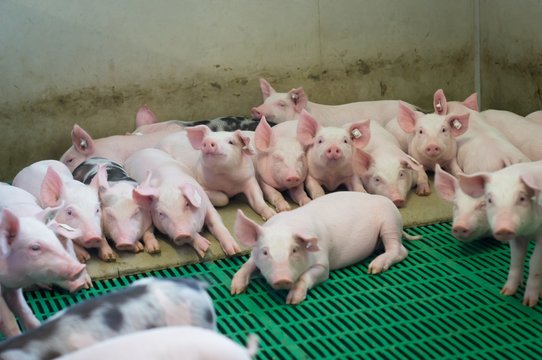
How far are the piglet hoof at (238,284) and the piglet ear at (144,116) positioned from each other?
Result: 2339 millimetres

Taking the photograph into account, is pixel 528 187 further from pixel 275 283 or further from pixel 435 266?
pixel 275 283

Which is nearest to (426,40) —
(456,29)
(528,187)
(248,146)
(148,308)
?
(456,29)

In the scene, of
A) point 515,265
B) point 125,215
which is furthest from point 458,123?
point 125,215

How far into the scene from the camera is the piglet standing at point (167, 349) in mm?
2824

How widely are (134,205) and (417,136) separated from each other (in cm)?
200

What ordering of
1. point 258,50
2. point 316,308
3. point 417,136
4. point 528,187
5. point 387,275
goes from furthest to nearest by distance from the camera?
point 258,50, point 417,136, point 387,275, point 316,308, point 528,187

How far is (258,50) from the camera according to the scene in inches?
274

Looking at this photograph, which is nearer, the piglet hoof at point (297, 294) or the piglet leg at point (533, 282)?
the piglet leg at point (533, 282)

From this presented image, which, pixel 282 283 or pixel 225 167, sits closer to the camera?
pixel 282 283

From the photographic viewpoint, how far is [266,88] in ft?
22.6

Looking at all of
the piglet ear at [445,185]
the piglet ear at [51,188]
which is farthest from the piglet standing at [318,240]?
the piglet ear at [51,188]

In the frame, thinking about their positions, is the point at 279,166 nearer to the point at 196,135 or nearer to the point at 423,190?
the point at 196,135

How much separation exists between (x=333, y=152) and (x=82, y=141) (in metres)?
1.74

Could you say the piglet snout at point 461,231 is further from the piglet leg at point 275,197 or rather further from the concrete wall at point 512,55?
the concrete wall at point 512,55
